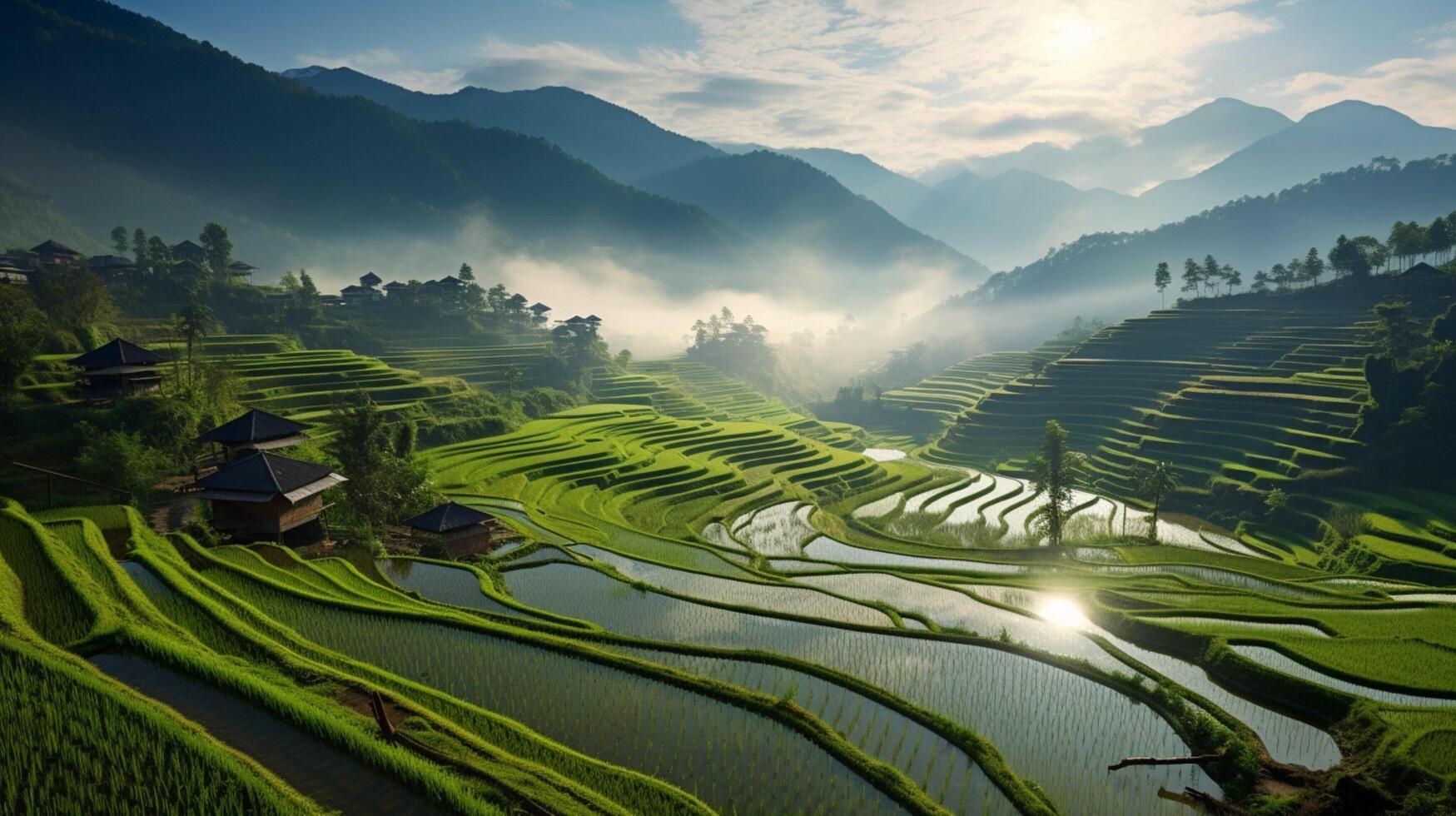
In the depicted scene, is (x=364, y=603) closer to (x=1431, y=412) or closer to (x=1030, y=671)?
(x=1030, y=671)

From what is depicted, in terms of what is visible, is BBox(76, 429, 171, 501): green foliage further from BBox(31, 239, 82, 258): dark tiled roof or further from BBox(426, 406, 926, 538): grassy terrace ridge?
BBox(31, 239, 82, 258): dark tiled roof

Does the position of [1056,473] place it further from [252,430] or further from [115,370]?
[115,370]

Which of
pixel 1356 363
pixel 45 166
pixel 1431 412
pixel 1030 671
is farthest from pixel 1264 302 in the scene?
pixel 45 166

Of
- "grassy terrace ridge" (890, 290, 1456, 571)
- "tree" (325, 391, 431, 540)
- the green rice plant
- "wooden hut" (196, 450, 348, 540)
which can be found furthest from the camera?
"grassy terrace ridge" (890, 290, 1456, 571)

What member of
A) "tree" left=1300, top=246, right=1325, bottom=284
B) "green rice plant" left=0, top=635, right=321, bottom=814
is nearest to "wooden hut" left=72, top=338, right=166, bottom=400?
"green rice plant" left=0, top=635, right=321, bottom=814

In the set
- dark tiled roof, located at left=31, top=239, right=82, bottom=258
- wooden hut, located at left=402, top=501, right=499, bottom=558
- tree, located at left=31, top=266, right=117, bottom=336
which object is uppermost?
dark tiled roof, located at left=31, top=239, right=82, bottom=258

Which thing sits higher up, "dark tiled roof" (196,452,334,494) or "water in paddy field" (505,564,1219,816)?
"dark tiled roof" (196,452,334,494)

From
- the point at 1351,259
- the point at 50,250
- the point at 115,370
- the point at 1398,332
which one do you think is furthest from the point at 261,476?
the point at 1351,259
